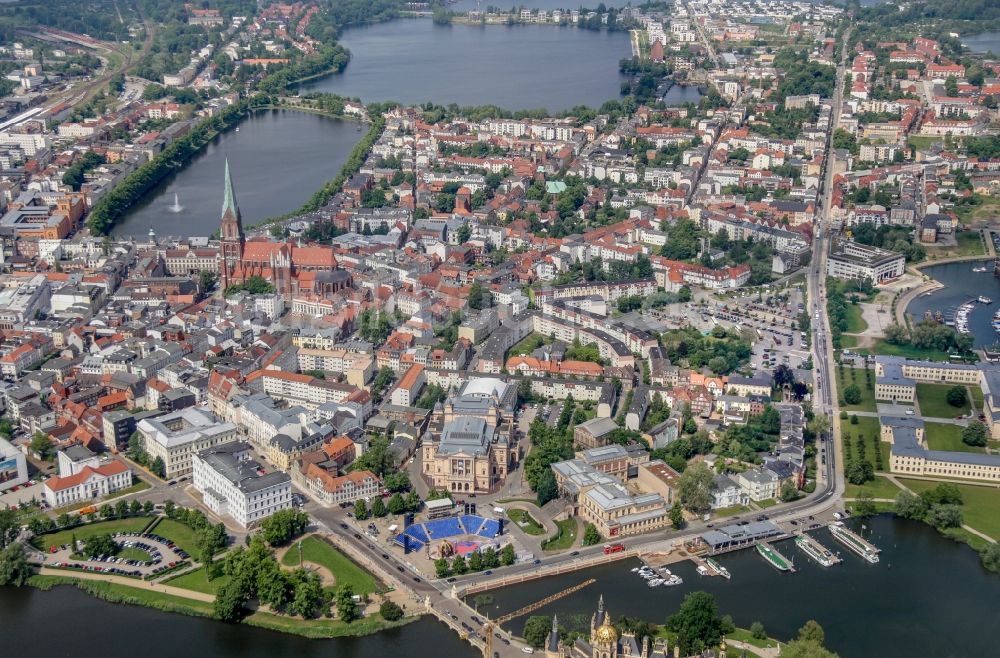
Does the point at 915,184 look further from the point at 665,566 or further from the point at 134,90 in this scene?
the point at 134,90

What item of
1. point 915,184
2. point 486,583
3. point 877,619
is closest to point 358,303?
point 486,583

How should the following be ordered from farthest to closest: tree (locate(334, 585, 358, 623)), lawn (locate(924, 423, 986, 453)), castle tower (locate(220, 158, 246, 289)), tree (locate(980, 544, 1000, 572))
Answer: castle tower (locate(220, 158, 246, 289)) < lawn (locate(924, 423, 986, 453)) < tree (locate(980, 544, 1000, 572)) < tree (locate(334, 585, 358, 623))

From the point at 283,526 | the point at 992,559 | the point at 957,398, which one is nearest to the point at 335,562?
the point at 283,526

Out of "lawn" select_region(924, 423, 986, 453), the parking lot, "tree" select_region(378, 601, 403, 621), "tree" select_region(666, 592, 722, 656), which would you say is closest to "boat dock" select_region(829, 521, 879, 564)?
"tree" select_region(666, 592, 722, 656)

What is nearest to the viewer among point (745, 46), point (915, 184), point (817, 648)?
point (817, 648)

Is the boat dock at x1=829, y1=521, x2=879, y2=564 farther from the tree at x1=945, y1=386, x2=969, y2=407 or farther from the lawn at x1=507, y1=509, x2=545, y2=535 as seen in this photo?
the tree at x1=945, y1=386, x2=969, y2=407

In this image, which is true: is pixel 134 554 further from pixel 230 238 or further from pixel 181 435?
pixel 230 238
